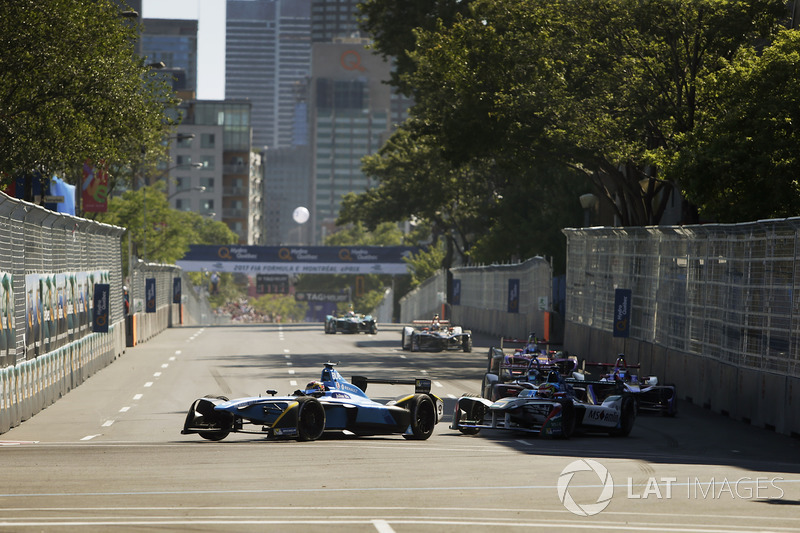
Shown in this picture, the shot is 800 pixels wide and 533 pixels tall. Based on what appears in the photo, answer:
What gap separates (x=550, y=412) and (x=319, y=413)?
11.9 feet

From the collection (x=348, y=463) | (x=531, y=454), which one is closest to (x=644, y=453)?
(x=531, y=454)

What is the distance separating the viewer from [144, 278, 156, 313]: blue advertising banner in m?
60.0

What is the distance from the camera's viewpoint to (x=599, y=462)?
15492 mm

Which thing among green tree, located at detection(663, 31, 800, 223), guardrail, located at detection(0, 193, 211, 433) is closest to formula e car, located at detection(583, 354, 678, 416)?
green tree, located at detection(663, 31, 800, 223)

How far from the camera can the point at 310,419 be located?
17.5 metres

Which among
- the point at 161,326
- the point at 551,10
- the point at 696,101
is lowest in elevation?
the point at 161,326

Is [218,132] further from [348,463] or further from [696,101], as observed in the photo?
[348,463]

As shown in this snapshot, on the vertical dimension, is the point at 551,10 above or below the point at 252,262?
above

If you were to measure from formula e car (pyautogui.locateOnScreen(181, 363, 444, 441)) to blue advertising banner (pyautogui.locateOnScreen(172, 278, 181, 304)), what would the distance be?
6186cm

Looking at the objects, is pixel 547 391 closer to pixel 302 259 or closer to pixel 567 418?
pixel 567 418

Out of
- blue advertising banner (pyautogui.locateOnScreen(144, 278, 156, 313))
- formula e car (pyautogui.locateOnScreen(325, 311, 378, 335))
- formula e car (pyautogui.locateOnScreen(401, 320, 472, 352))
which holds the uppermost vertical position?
blue advertising banner (pyautogui.locateOnScreen(144, 278, 156, 313))

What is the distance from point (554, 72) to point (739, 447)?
21976 mm

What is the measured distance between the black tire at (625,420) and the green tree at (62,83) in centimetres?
1884

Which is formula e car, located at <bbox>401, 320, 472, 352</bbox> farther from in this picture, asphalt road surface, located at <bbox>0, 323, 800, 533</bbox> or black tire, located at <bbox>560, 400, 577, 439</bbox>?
black tire, located at <bbox>560, 400, 577, 439</bbox>
